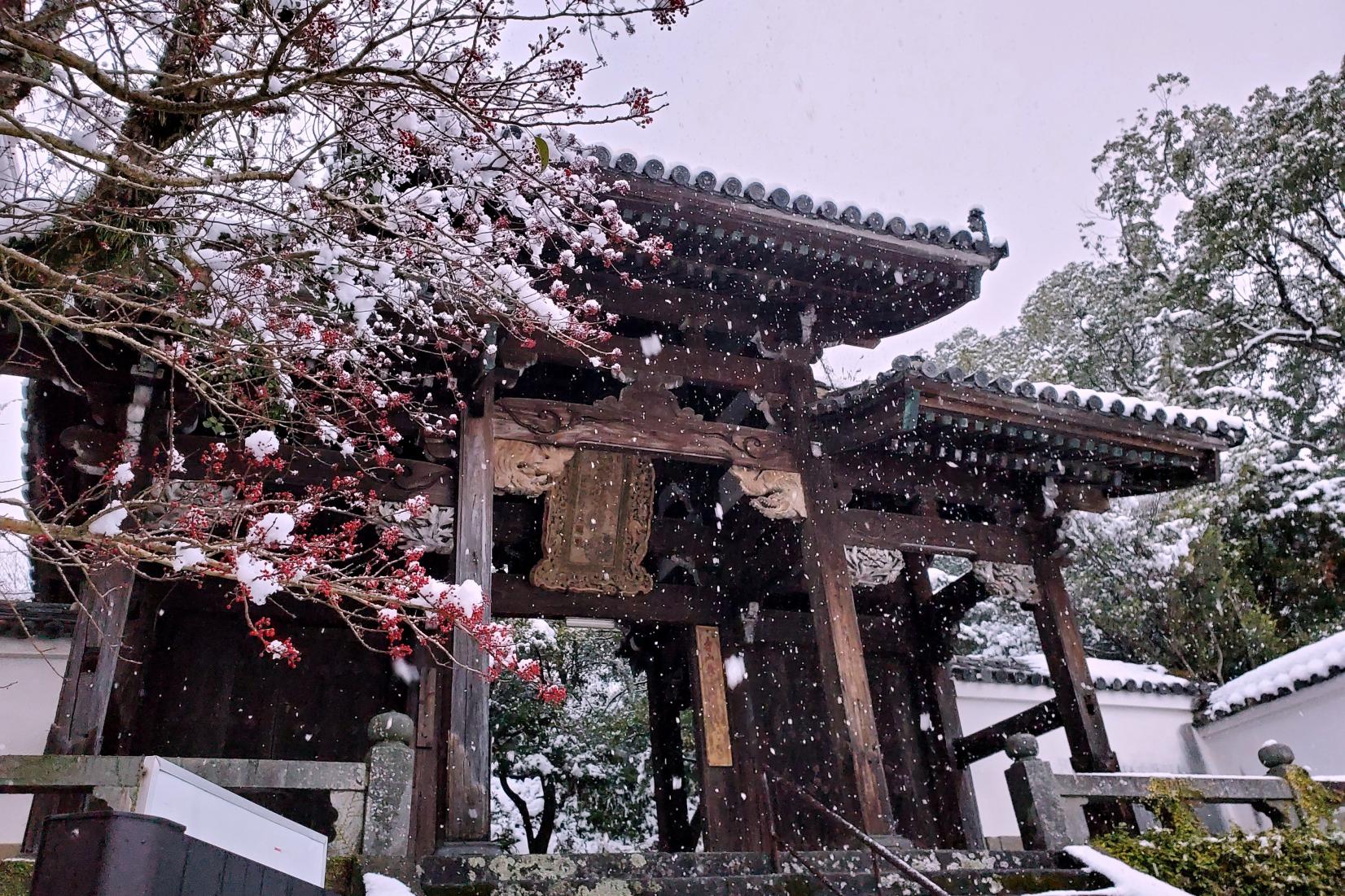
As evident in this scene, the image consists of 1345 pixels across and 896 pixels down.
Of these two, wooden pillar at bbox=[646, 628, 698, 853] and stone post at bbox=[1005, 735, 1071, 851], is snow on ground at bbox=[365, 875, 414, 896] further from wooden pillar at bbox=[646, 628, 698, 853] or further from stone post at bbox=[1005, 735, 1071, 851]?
wooden pillar at bbox=[646, 628, 698, 853]

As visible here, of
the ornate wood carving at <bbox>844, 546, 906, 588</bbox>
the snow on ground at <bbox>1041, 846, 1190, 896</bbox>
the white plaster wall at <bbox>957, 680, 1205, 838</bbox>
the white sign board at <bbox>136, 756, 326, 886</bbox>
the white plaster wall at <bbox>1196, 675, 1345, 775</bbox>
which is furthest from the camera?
the white plaster wall at <bbox>957, 680, 1205, 838</bbox>

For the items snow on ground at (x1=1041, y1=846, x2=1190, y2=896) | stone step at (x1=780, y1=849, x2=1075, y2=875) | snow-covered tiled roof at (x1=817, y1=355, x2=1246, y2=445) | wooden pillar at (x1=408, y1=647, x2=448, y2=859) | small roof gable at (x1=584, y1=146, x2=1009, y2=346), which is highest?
small roof gable at (x1=584, y1=146, x2=1009, y2=346)

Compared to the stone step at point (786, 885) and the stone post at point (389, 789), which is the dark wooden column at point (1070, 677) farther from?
the stone post at point (389, 789)

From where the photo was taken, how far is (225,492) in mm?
5320

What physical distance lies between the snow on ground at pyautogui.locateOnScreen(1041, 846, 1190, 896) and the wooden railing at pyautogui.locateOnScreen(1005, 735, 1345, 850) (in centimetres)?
15

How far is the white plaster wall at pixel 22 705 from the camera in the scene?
786cm

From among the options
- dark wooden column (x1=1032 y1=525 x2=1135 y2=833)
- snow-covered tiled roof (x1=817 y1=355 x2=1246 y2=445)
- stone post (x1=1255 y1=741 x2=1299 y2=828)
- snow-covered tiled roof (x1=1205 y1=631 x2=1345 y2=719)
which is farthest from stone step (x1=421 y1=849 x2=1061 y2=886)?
snow-covered tiled roof (x1=1205 y1=631 x2=1345 y2=719)

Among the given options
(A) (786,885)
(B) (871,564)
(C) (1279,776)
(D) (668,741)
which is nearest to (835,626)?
(B) (871,564)

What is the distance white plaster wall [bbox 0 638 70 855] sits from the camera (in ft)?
25.8

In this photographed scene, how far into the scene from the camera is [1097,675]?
452 inches

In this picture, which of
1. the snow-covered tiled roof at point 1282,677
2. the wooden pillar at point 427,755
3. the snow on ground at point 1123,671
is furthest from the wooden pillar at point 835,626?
the snow-covered tiled roof at point 1282,677

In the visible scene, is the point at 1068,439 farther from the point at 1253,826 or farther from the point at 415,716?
the point at 1253,826

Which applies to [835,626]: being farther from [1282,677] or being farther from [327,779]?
[1282,677]

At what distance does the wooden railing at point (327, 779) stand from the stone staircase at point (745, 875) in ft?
0.91
